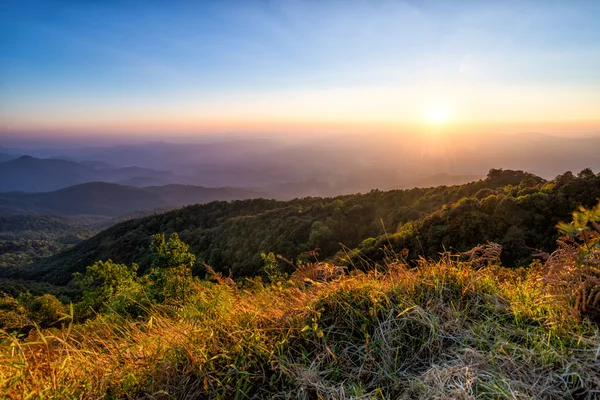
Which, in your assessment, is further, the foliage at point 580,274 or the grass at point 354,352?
the foliage at point 580,274

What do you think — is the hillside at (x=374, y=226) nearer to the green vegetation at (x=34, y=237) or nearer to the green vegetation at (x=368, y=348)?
the green vegetation at (x=368, y=348)

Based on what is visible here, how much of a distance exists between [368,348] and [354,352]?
10 centimetres

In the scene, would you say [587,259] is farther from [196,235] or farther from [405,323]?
[196,235]

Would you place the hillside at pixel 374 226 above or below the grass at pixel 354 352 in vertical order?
below

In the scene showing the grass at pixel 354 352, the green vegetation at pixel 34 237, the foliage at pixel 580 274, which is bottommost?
the green vegetation at pixel 34 237

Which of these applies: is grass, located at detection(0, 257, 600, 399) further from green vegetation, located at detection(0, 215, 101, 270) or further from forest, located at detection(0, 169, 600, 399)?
green vegetation, located at detection(0, 215, 101, 270)

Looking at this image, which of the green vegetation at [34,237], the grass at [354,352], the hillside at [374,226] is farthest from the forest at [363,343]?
the green vegetation at [34,237]

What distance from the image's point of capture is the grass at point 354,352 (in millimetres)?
1851

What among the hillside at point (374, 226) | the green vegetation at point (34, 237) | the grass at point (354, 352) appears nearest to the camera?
the grass at point (354, 352)

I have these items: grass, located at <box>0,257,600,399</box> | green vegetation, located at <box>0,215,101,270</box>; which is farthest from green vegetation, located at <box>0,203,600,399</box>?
green vegetation, located at <box>0,215,101,270</box>

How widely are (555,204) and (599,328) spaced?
13.4 m

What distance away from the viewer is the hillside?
12328 mm

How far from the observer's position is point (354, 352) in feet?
7.21

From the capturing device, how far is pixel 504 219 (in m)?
12.9
